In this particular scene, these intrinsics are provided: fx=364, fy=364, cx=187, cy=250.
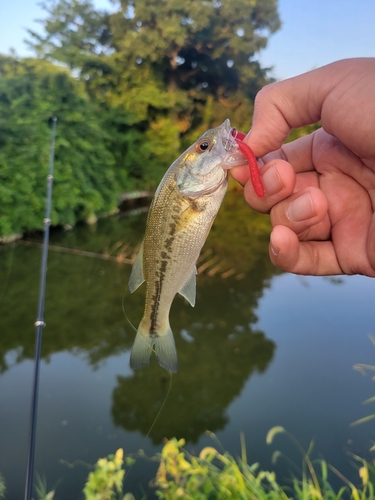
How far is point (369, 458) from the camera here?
3.44 m

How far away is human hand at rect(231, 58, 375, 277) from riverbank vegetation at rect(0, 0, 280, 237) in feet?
25.3

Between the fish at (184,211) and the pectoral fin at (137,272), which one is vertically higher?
the fish at (184,211)

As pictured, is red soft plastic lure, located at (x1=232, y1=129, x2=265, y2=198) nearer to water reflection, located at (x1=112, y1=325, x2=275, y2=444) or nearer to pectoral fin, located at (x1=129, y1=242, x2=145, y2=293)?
pectoral fin, located at (x1=129, y1=242, x2=145, y2=293)

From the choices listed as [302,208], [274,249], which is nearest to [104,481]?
[274,249]

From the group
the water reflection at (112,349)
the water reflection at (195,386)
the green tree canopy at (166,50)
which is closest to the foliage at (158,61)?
the green tree canopy at (166,50)

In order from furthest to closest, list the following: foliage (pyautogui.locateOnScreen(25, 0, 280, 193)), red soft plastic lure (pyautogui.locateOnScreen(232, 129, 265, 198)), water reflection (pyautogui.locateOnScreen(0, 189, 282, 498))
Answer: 1. foliage (pyautogui.locateOnScreen(25, 0, 280, 193))
2. water reflection (pyautogui.locateOnScreen(0, 189, 282, 498))
3. red soft plastic lure (pyautogui.locateOnScreen(232, 129, 265, 198))

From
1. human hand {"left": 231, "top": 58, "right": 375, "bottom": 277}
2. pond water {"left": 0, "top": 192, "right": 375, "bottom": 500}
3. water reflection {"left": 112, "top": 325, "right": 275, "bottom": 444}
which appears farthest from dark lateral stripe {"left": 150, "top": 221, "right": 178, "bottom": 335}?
water reflection {"left": 112, "top": 325, "right": 275, "bottom": 444}

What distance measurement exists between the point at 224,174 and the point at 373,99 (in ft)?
1.98

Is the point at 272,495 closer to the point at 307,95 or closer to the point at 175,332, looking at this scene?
the point at 307,95

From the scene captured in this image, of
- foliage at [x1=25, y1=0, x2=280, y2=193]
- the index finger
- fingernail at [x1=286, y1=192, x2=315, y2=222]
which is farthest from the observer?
foliage at [x1=25, y1=0, x2=280, y2=193]

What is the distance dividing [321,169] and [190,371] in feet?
11.8

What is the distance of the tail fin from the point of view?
143cm

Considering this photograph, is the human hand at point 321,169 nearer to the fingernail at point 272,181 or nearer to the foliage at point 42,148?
the fingernail at point 272,181

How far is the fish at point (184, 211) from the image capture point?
142 cm
